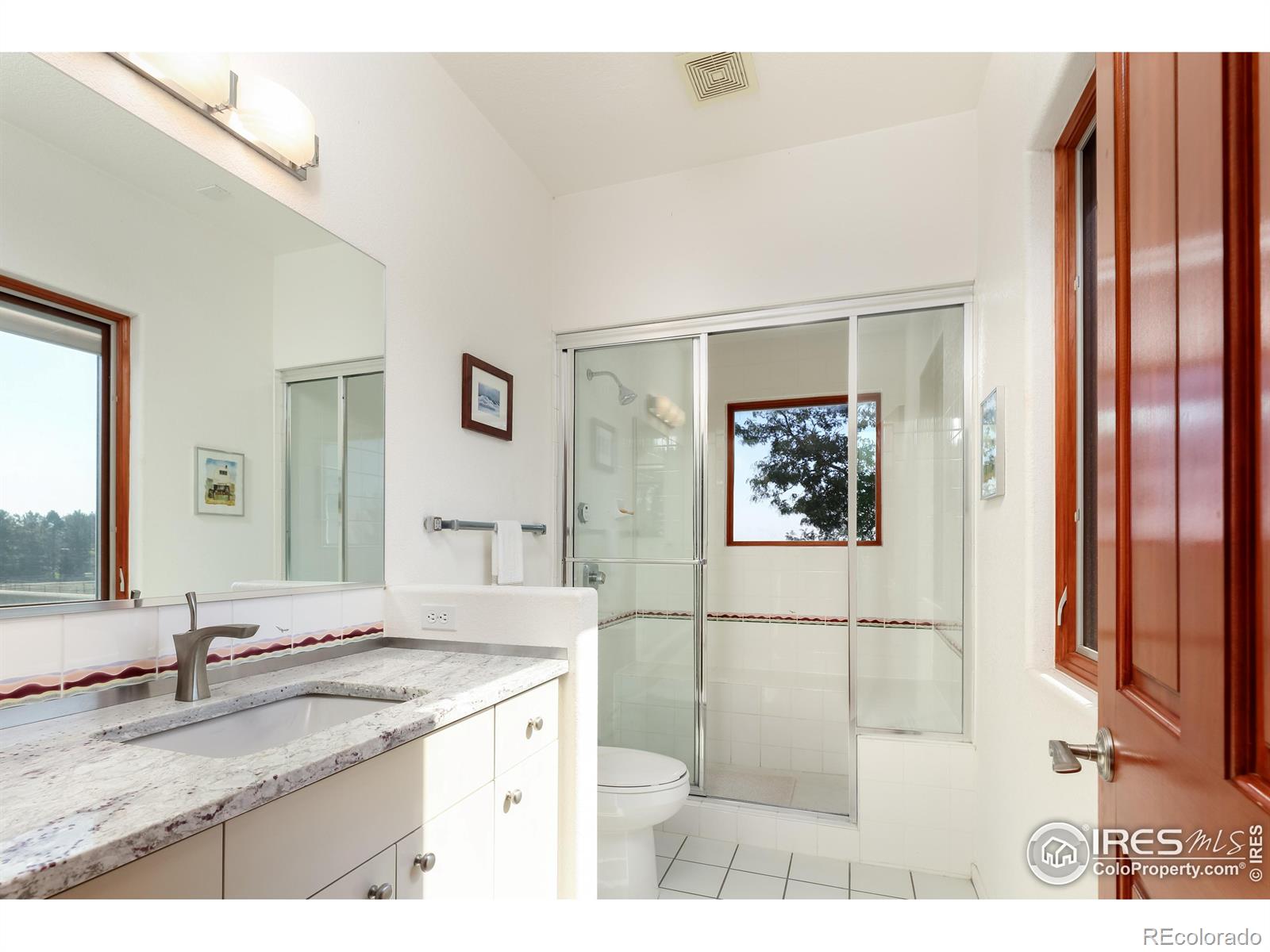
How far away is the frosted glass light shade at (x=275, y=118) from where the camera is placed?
1.46 m

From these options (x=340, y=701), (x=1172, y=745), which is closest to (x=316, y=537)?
(x=340, y=701)

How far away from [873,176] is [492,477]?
1879mm


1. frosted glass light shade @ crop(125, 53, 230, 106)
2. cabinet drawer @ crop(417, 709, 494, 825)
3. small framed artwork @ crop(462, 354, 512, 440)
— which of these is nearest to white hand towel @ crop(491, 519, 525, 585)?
small framed artwork @ crop(462, 354, 512, 440)

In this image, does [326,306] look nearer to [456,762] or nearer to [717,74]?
[456,762]

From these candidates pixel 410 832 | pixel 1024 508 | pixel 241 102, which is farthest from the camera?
pixel 1024 508

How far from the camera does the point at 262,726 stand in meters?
1.31

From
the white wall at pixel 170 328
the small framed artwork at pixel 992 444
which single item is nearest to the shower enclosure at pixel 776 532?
the small framed artwork at pixel 992 444

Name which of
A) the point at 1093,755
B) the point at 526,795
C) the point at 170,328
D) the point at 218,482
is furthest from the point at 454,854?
the point at 170,328

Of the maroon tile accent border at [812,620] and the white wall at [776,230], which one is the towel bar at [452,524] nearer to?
the maroon tile accent border at [812,620]

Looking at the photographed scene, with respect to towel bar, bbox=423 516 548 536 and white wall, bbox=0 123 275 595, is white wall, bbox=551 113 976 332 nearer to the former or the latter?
towel bar, bbox=423 516 548 536

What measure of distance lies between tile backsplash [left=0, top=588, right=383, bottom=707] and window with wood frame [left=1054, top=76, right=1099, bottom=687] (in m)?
1.84

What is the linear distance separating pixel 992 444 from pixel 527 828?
68.1 inches

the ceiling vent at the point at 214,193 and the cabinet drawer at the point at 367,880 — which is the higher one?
the ceiling vent at the point at 214,193

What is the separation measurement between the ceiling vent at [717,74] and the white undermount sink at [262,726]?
2.12m
